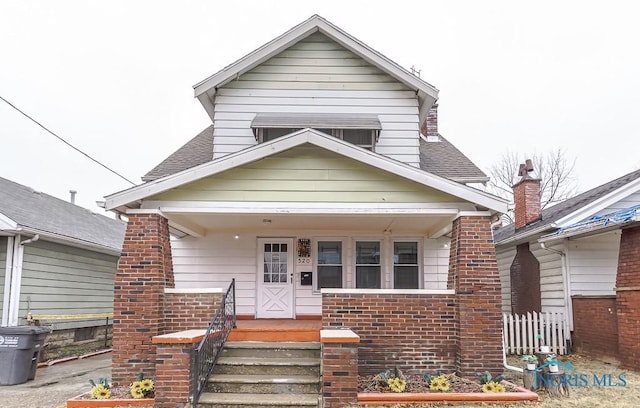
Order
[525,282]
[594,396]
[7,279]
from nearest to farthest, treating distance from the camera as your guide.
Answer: [594,396], [7,279], [525,282]

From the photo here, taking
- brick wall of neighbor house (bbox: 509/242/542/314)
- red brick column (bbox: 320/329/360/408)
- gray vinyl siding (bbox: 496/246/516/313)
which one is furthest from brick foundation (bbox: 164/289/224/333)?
gray vinyl siding (bbox: 496/246/516/313)

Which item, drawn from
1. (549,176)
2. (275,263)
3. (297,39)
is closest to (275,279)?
(275,263)

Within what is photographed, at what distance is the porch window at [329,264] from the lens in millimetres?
11500

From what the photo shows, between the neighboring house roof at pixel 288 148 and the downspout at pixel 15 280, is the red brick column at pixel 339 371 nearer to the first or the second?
the neighboring house roof at pixel 288 148

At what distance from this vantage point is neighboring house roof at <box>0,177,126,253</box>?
1151 centimetres

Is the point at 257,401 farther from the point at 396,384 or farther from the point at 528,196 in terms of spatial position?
the point at 528,196

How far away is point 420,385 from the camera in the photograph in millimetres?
7535

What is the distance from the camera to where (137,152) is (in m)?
36.9

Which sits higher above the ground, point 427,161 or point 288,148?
point 427,161

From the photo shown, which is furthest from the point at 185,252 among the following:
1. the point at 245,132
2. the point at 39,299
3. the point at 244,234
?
the point at 39,299

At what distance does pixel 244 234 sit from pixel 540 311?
773cm

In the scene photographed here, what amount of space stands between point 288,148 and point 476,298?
12.9 feet

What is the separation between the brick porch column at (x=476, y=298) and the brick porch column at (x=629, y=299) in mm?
2984

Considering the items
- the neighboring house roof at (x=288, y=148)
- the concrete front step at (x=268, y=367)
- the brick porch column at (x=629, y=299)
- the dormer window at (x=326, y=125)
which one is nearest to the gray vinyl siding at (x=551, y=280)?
the brick porch column at (x=629, y=299)
